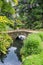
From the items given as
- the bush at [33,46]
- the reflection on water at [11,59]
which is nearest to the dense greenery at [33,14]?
the reflection on water at [11,59]

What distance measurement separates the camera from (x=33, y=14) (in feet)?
99.6

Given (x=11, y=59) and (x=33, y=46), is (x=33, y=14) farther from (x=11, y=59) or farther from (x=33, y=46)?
(x=33, y=46)

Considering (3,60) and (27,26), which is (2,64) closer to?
(3,60)

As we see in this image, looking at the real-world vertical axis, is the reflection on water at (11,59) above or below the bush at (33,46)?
below

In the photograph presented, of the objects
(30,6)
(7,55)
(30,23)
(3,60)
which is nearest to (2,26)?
(3,60)

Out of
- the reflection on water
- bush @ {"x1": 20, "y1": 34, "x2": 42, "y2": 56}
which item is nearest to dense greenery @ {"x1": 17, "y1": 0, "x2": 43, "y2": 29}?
the reflection on water

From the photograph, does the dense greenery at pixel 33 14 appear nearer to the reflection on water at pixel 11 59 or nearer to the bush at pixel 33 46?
the reflection on water at pixel 11 59

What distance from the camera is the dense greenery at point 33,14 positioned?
1156 inches

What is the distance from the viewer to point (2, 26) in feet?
36.3

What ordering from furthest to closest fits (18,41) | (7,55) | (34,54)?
(18,41), (7,55), (34,54)

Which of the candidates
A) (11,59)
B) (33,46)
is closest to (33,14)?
(11,59)

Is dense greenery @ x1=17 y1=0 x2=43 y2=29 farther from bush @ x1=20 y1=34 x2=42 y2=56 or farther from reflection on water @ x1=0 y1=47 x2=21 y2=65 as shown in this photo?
bush @ x1=20 y1=34 x2=42 y2=56

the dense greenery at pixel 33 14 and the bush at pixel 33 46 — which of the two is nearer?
the bush at pixel 33 46

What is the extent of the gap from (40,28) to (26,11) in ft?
17.0
